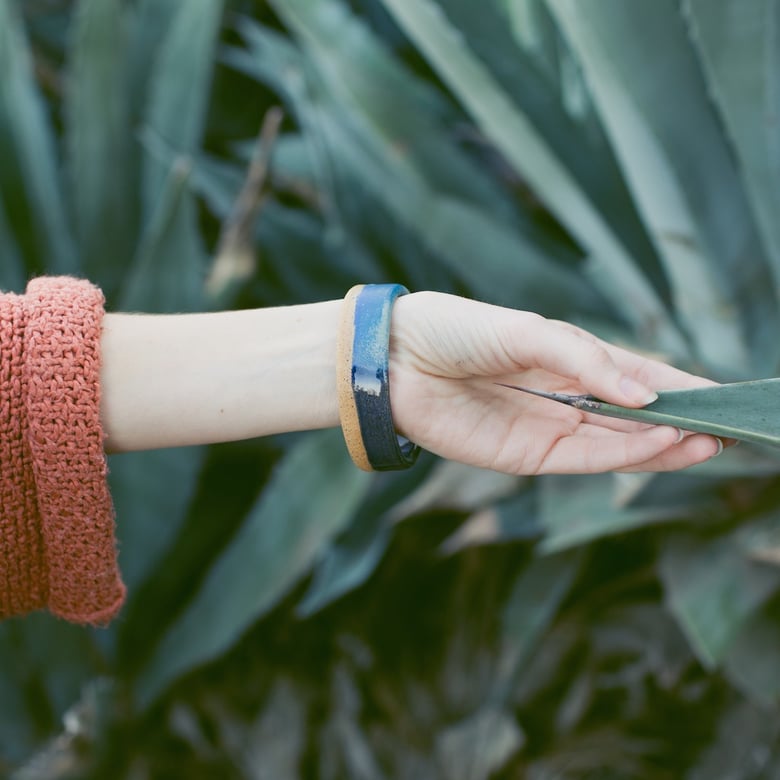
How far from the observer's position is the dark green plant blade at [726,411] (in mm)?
422

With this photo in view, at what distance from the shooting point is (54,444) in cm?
51

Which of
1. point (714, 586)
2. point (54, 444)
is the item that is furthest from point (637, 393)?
Answer: point (714, 586)

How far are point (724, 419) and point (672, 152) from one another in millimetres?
419

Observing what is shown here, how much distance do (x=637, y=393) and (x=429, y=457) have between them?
19.2 inches

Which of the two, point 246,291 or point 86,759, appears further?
point 246,291

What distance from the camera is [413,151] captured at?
0.91 m

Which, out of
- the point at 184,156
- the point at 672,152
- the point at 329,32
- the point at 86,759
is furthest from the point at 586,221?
the point at 86,759

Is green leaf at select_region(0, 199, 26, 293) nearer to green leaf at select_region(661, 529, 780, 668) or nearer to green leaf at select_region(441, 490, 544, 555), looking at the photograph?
green leaf at select_region(441, 490, 544, 555)

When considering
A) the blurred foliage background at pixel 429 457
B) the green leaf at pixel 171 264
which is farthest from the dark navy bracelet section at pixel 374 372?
the green leaf at pixel 171 264

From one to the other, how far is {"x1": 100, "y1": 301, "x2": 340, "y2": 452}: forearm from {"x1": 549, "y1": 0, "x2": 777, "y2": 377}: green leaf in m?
0.34

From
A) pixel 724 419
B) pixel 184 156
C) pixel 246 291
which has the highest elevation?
pixel 724 419

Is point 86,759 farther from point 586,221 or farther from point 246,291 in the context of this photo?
point 586,221

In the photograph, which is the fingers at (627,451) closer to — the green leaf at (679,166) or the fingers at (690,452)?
the fingers at (690,452)

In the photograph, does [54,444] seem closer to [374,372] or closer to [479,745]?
[374,372]
